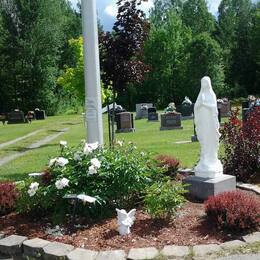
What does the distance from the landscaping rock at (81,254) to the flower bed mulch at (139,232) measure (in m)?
0.21

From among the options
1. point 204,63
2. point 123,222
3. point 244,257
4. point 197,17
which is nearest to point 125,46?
point 123,222

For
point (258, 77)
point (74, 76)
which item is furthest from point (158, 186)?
point (258, 77)

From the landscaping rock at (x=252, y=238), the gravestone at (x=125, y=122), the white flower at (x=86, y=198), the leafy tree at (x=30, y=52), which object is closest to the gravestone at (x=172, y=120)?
the gravestone at (x=125, y=122)

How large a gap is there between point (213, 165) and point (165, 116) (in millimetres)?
16383

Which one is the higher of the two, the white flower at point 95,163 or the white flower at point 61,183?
the white flower at point 95,163

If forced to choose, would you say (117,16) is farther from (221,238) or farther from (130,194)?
(221,238)

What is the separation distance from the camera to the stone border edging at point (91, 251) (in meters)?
5.34

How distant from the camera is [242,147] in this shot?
947 centimetres

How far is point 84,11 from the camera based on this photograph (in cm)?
843

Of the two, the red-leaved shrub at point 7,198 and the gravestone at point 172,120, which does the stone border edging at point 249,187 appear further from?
the gravestone at point 172,120

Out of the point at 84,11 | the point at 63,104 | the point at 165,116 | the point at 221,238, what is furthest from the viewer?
the point at 63,104

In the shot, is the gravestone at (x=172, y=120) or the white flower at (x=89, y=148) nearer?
the white flower at (x=89, y=148)

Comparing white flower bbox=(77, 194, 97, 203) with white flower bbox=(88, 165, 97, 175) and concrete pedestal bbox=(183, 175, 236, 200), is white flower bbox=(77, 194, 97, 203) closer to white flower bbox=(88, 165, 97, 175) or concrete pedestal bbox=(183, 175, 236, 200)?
white flower bbox=(88, 165, 97, 175)

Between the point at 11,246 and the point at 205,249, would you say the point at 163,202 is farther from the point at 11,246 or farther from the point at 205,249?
the point at 11,246
